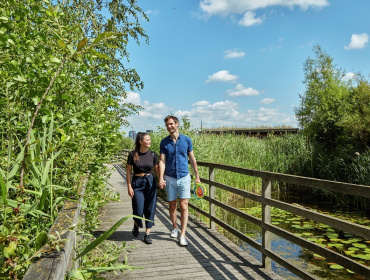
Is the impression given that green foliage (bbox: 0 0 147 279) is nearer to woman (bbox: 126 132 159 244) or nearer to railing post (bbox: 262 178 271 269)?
woman (bbox: 126 132 159 244)

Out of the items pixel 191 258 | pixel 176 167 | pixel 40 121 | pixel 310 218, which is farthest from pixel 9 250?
pixel 176 167

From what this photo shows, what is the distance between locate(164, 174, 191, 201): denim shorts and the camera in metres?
5.11

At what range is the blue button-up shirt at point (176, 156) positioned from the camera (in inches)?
203

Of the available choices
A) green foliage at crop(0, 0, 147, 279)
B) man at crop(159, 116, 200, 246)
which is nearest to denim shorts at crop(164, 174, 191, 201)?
man at crop(159, 116, 200, 246)

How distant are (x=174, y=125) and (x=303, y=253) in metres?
3.86

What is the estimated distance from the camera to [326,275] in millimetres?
5480

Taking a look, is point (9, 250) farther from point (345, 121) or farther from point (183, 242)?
point (345, 121)

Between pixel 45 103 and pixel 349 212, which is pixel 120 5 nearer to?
pixel 349 212

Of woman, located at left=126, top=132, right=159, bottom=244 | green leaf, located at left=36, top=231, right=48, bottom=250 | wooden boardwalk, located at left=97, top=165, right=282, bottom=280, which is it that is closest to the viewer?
green leaf, located at left=36, top=231, right=48, bottom=250

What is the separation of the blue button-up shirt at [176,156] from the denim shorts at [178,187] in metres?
0.07

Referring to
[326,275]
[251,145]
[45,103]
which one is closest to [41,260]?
[45,103]

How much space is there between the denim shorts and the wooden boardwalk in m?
0.75

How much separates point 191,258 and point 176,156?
151 cm

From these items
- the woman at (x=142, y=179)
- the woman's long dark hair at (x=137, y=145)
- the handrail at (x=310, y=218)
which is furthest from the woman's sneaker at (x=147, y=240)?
the handrail at (x=310, y=218)
